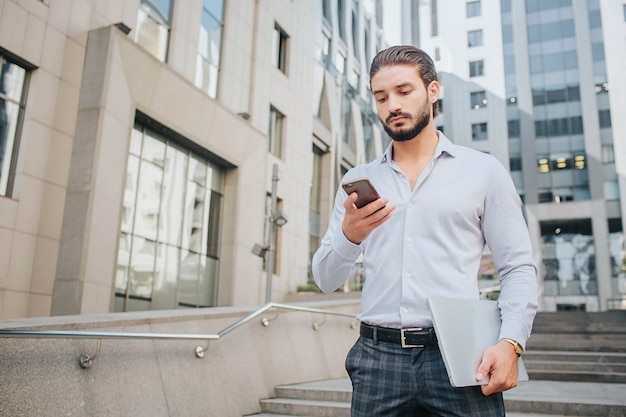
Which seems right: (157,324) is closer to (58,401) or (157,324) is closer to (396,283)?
(58,401)

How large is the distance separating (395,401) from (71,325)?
334 centimetres

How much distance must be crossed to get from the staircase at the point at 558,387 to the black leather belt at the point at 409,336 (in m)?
4.27

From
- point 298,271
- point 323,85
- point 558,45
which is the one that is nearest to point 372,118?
point 323,85

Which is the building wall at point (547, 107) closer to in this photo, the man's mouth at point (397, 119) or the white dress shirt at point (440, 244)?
the white dress shirt at point (440, 244)

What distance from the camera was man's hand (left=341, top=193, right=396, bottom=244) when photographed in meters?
1.79

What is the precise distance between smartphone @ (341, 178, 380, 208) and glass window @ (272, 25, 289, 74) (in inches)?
884

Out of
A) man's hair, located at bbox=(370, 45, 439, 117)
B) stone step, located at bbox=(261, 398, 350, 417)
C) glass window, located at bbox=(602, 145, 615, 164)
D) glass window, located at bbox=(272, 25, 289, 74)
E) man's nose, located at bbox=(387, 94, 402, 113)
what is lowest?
stone step, located at bbox=(261, 398, 350, 417)

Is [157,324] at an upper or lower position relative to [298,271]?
lower

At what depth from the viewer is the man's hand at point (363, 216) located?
5.88 ft

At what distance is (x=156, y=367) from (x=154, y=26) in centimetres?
1246

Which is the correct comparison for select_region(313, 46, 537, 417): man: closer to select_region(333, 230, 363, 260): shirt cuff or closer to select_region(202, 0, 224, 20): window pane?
select_region(333, 230, 363, 260): shirt cuff

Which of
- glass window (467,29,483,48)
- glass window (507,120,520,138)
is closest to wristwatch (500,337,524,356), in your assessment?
glass window (507,120,520,138)

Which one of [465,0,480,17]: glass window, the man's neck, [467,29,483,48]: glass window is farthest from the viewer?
[465,0,480,17]: glass window

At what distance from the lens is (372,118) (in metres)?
36.7
